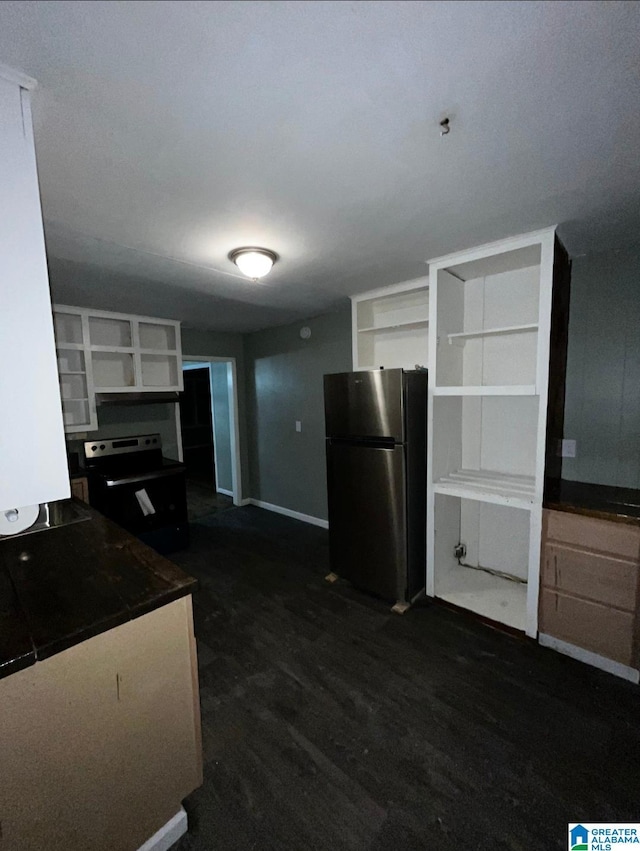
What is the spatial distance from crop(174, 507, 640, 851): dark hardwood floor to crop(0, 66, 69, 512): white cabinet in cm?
137

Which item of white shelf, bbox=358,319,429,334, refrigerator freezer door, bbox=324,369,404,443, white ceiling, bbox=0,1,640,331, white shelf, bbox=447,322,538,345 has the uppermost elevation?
white ceiling, bbox=0,1,640,331

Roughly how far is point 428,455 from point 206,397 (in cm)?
466

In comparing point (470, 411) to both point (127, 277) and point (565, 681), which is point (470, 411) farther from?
point (127, 277)

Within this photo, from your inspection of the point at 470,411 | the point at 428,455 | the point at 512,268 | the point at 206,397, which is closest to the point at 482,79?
the point at 512,268

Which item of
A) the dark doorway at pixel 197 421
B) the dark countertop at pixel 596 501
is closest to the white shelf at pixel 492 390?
the dark countertop at pixel 596 501

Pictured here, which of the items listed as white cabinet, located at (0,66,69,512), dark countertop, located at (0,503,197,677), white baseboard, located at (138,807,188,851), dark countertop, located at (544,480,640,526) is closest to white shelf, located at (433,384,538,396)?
dark countertop, located at (544,480,640,526)

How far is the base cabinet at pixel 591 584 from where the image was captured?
1.77 metres

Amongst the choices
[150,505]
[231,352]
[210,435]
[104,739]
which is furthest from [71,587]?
[210,435]

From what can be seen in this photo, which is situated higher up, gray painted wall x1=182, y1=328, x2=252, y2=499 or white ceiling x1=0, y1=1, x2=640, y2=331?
white ceiling x1=0, y1=1, x2=640, y2=331

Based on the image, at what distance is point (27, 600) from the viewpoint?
3.65 feet

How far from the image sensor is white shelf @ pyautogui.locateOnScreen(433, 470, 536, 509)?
209 cm

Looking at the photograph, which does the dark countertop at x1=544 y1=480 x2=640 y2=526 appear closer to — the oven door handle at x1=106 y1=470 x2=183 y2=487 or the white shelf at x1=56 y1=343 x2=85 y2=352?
the oven door handle at x1=106 y1=470 x2=183 y2=487

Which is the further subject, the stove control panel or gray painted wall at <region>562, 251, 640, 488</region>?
the stove control panel

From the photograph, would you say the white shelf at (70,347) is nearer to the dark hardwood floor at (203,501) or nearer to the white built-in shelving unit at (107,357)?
the white built-in shelving unit at (107,357)
